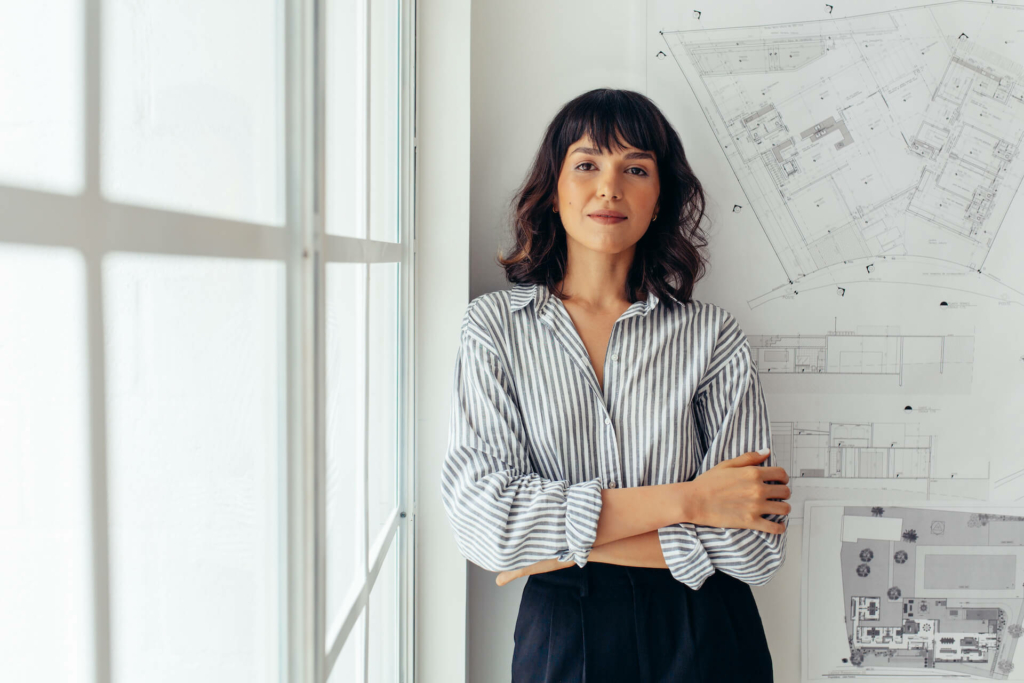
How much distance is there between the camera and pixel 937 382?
4.96ft

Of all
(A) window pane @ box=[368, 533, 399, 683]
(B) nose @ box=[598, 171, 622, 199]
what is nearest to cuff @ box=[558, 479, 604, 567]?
(A) window pane @ box=[368, 533, 399, 683]

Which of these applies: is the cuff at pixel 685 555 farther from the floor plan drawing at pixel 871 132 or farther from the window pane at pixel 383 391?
the floor plan drawing at pixel 871 132

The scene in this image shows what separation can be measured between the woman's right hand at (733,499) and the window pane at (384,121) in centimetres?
66

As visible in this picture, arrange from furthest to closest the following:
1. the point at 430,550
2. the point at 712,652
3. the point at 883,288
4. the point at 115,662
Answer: the point at 883,288
the point at 430,550
the point at 712,652
the point at 115,662

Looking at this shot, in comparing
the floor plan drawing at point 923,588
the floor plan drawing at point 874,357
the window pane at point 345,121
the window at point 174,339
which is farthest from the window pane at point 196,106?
the floor plan drawing at point 923,588

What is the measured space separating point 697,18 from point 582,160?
1.71 feet

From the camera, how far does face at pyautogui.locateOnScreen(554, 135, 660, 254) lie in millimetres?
1182

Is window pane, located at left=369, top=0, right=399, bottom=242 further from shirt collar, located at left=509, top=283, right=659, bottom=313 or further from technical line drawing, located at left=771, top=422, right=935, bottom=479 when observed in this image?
technical line drawing, located at left=771, top=422, right=935, bottom=479

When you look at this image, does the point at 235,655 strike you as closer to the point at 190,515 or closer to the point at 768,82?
the point at 190,515

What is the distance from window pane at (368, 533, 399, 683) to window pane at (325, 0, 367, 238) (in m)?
0.55

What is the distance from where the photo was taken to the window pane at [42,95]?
0.75 ft

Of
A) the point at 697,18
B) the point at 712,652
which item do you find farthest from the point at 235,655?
the point at 697,18

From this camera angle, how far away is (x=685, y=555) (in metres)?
1.08

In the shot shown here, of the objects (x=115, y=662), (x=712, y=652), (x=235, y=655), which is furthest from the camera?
(x=712, y=652)
